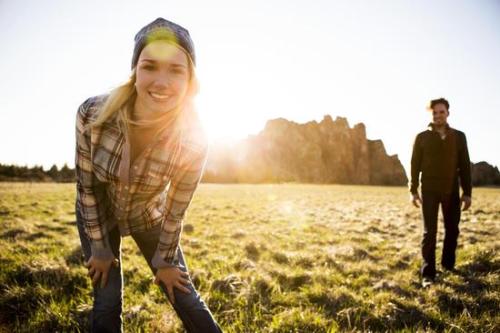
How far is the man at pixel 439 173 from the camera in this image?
209 inches

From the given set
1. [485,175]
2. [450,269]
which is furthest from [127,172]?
[485,175]

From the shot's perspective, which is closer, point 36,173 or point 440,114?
point 440,114

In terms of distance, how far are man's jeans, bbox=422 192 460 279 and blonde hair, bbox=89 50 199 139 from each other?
4.79 meters

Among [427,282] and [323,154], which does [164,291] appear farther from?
[323,154]

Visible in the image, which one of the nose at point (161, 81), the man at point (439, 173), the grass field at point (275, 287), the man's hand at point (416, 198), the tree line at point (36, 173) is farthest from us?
the tree line at point (36, 173)

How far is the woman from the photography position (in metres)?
2.18

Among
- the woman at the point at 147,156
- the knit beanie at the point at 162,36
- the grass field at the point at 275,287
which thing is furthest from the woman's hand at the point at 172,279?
the knit beanie at the point at 162,36

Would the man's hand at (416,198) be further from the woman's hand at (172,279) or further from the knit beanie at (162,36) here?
the knit beanie at (162,36)

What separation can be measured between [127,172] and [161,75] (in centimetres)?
76

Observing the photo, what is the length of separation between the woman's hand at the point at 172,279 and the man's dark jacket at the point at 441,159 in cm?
484

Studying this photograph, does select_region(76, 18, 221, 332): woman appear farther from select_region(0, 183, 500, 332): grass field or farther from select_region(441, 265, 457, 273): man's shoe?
select_region(441, 265, 457, 273): man's shoe

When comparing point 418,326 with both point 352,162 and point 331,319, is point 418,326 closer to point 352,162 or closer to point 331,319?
point 331,319

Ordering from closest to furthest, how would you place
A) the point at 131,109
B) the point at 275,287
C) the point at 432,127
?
the point at 131,109, the point at 275,287, the point at 432,127

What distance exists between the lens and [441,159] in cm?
535
